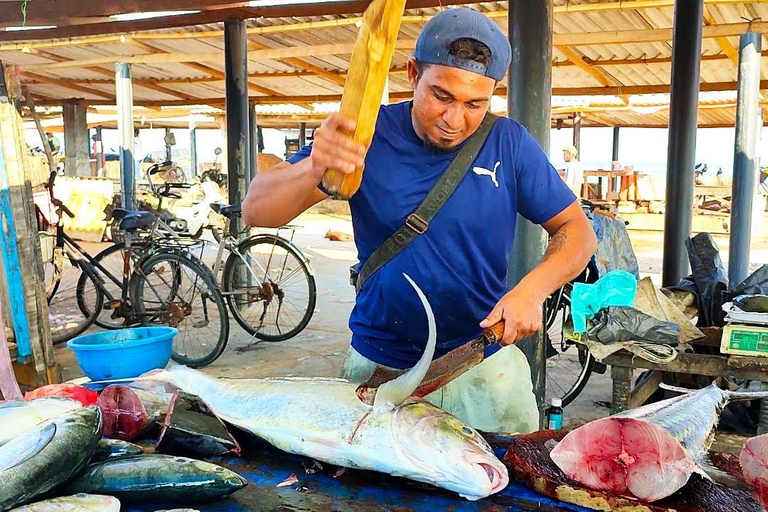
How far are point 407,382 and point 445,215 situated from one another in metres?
0.77

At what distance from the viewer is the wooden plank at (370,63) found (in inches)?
60.0

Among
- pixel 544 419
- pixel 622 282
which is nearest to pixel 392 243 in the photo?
pixel 622 282

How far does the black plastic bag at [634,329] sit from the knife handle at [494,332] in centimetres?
231

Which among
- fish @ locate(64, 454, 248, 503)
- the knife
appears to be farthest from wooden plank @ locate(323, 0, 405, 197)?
fish @ locate(64, 454, 248, 503)

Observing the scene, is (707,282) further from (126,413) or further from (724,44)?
(724,44)

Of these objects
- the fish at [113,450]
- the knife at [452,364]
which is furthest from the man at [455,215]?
the fish at [113,450]

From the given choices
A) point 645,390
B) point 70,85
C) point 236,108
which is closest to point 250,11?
point 236,108

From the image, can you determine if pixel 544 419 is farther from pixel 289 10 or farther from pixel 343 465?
pixel 289 10

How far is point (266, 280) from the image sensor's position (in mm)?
7348

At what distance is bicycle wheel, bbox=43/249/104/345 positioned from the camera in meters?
7.06

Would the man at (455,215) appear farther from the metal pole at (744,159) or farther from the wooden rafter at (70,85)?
the wooden rafter at (70,85)

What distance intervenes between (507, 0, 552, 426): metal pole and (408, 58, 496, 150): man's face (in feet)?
8.12

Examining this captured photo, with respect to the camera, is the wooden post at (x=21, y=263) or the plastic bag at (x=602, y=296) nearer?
the plastic bag at (x=602, y=296)

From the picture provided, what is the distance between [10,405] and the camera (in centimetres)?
201
